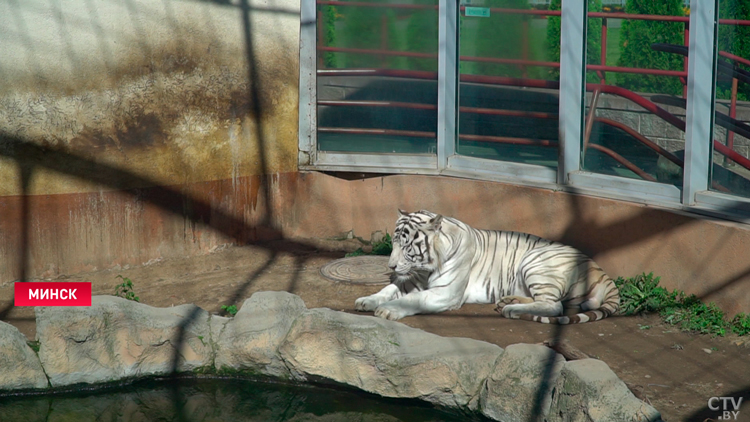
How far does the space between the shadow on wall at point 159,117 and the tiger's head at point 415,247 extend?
38.6 inches

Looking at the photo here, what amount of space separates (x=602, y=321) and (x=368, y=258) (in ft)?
6.98

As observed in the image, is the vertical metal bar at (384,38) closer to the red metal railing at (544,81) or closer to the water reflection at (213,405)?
the red metal railing at (544,81)

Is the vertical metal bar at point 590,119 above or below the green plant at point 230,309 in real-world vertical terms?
above

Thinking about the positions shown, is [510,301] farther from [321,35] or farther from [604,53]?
[321,35]

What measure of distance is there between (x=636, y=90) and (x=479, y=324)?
1.99 metres

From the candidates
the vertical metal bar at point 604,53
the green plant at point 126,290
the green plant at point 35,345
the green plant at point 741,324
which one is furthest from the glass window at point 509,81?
the green plant at point 35,345

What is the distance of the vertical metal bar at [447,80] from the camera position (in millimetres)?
6570

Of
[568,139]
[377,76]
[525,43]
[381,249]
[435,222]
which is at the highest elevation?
[525,43]

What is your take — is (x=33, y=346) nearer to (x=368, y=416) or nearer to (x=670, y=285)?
(x=368, y=416)

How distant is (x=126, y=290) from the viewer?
5684 mm

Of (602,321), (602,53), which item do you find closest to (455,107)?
(602,53)

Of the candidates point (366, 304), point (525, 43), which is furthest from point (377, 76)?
point (366, 304)

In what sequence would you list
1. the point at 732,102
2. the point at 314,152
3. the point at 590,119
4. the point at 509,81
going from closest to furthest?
the point at 732,102 → the point at 590,119 → the point at 509,81 → the point at 314,152

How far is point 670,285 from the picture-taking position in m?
5.31
